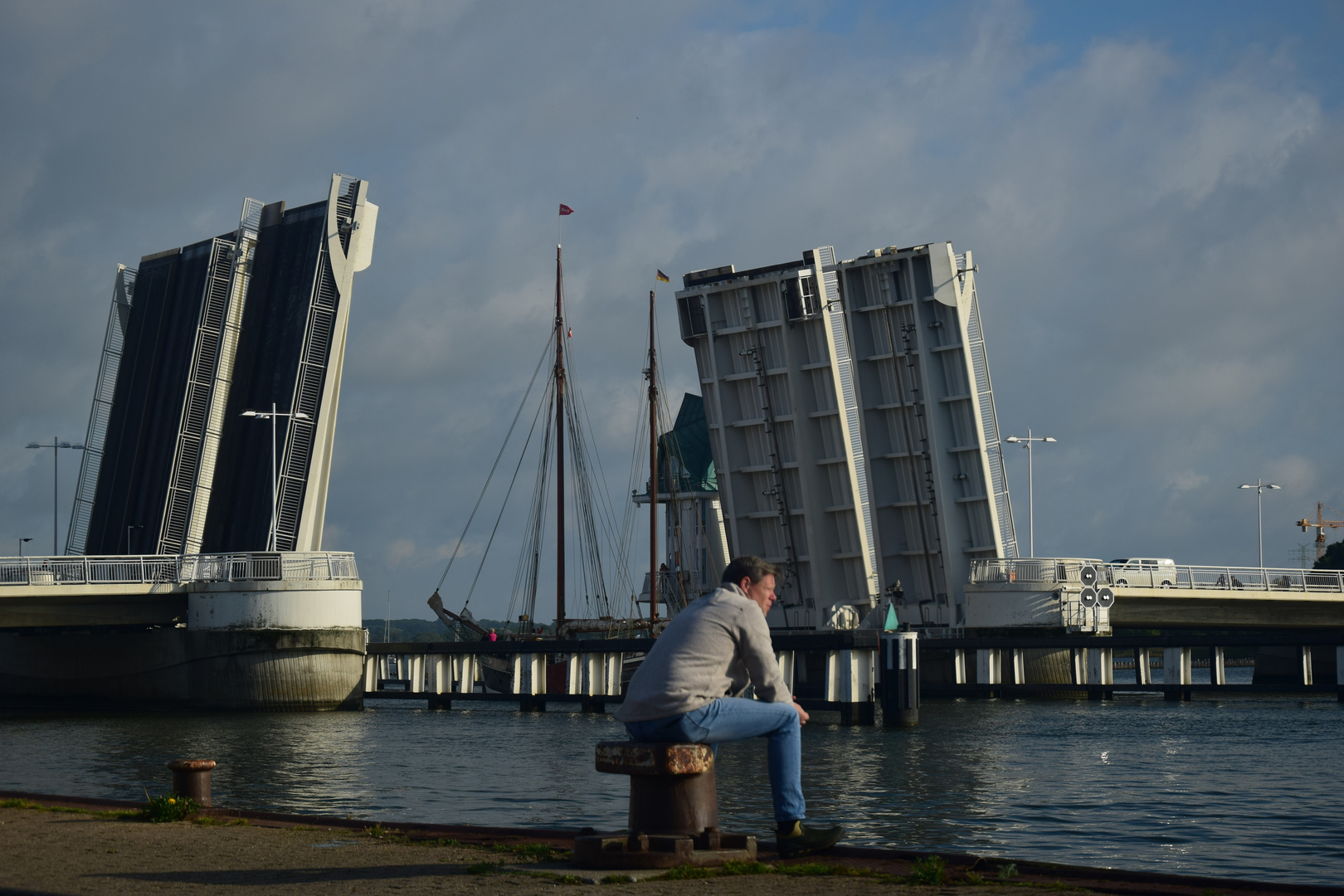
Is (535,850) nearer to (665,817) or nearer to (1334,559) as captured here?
(665,817)

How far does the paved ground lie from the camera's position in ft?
17.8

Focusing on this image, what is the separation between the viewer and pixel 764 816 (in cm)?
1206

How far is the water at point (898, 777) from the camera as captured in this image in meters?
11.3

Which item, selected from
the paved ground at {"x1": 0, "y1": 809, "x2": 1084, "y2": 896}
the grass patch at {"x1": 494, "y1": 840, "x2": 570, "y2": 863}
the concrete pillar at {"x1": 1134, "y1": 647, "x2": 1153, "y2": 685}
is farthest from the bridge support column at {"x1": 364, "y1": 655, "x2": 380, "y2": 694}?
the grass patch at {"x1": 494, "y1": 840, "x2": 570, "y2": 863}

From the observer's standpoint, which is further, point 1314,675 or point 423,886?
point 1314,675

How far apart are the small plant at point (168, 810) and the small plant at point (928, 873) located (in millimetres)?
4351

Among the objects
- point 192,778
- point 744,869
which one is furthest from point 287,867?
point 192,778

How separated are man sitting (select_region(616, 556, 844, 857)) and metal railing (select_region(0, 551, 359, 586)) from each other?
26.7 meters

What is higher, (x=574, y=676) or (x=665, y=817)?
(x=574, y=676)

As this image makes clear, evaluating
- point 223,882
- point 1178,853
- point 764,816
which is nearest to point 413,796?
point 764,816

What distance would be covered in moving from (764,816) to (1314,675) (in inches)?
1619

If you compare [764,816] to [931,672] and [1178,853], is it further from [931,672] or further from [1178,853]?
[931,672]

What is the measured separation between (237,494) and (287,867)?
28.7 metres

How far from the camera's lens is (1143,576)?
3788 cm
